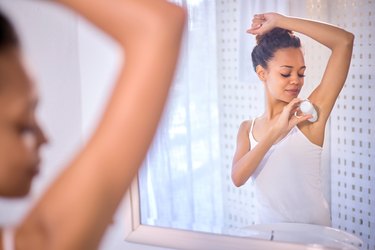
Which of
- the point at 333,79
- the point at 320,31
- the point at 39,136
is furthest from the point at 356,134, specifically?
the point at 39,136

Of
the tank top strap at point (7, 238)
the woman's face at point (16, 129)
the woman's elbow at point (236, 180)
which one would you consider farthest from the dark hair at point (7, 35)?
the woman's elbow at point (236, 180)

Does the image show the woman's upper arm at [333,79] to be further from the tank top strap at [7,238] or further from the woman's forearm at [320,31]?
the tank top strap at [7,238]

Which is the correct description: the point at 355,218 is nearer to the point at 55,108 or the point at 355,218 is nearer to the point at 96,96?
the point at 96,96

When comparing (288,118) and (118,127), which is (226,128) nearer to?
(288,118)

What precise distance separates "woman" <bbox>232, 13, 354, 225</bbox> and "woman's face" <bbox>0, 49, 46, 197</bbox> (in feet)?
3.20

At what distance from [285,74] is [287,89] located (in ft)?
0.14

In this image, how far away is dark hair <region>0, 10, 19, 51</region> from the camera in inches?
15.4

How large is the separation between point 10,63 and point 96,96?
118cm

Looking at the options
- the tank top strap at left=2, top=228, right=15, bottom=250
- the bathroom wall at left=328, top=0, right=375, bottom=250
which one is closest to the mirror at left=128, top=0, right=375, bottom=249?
the bathroom wall at left=328, top=0, right=375, bottom=250

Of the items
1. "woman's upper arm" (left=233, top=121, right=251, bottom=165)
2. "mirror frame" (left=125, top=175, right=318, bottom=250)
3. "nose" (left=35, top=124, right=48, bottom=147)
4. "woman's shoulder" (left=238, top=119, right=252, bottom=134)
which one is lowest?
"mirror frame" (left=125, top=175, right=318, bottom=250)

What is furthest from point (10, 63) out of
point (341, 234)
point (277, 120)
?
point (341, 234)

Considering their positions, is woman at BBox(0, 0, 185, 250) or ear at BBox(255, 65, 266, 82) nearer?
woman at BBox(0, 0, 185, 250)

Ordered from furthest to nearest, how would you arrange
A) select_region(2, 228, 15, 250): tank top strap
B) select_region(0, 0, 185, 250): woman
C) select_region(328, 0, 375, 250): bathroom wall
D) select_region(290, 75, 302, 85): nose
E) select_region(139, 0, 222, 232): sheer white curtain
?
1. select_region(139, 0, 222, 232): sheer white curtain
2. select_region(290, 75, 302, 85): nose
3. select_region(328, 0, 375, 250): bathroom wall
4. select_region(2, 228, 15, 250): tank top strap
5. select_region(0, 0, 185, 250): woman

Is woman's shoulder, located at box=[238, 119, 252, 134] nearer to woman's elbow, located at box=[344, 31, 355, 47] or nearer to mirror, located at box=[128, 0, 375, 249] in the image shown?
mirror, located at box=[128, 0, 375, 249]
